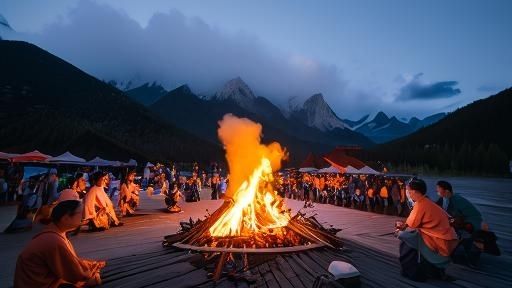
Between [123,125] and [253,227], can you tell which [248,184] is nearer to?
[253,227]

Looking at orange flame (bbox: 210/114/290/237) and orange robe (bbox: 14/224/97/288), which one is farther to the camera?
orange flame (bbox: 210/114/290/237)

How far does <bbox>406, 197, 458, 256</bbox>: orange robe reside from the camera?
607 centimetres

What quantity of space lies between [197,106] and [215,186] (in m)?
159

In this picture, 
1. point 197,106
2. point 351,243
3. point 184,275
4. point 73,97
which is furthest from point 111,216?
point 197,106

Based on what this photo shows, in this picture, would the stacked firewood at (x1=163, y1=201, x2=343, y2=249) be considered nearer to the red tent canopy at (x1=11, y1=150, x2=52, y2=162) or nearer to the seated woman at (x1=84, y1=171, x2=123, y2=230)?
the seated woman at (x1=84, y1=171, x2=123, y2=230)

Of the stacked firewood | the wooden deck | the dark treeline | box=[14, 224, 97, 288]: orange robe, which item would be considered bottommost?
the wooden deck

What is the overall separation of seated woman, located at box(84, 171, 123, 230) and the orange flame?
4.45 meters

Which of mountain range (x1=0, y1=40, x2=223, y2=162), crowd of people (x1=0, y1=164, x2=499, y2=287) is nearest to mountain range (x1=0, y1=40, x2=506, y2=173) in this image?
mountain range (x1=0, y1=40, x2=223, y2=162)

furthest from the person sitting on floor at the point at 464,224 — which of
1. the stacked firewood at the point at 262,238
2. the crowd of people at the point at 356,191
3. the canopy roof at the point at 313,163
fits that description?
the canopy roof at the point at 313,163

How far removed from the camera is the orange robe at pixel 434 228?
607 centimetres

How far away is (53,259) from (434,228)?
20.1 feet

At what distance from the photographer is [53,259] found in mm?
3732

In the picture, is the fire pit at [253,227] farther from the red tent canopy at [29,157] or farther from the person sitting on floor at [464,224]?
the red tent canopy at [29,157]

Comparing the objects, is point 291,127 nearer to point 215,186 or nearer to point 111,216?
point 215,186
